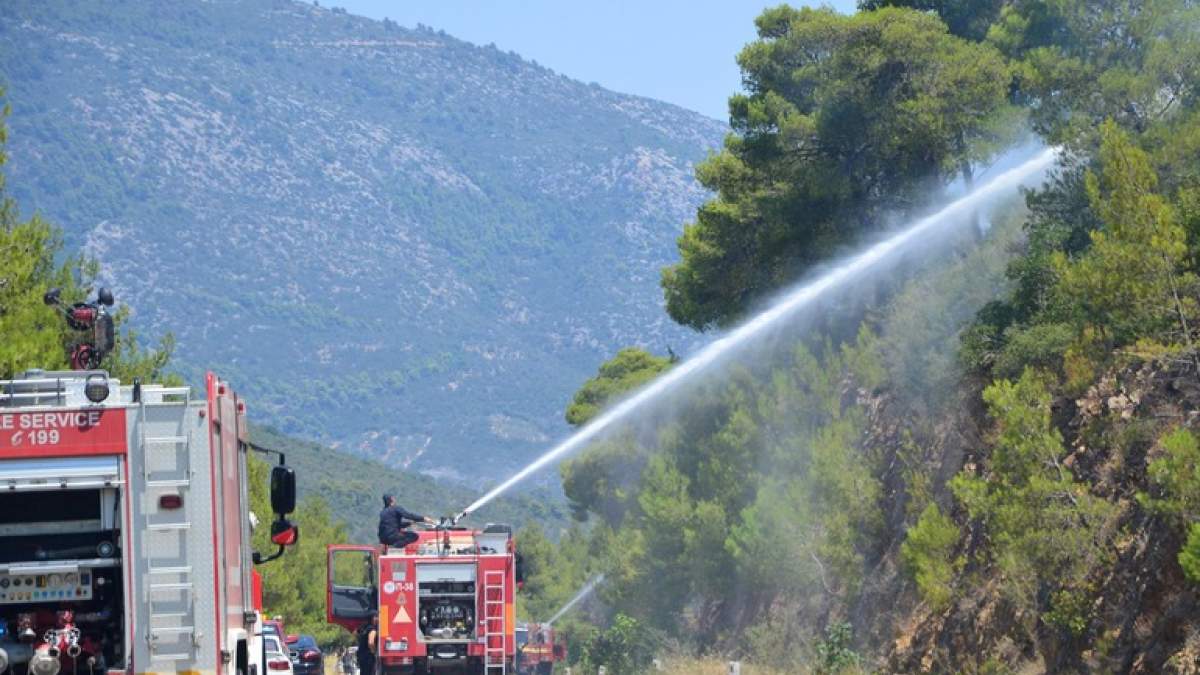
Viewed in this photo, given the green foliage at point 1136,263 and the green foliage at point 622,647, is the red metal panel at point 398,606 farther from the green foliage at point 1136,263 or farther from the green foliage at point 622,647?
the green foliage at point 622,647

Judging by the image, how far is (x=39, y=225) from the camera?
98.8ft

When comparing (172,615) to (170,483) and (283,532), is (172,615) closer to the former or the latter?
(170,483)

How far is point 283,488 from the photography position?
55.3 ft

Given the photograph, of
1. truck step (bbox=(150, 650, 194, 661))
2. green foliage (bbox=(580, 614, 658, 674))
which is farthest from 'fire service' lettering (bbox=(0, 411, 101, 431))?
green foliage (bbox=(580, 614, 658, 674))

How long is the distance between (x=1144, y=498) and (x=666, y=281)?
27.4 meters

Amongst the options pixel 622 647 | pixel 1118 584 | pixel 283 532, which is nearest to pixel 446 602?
pixel 283 532

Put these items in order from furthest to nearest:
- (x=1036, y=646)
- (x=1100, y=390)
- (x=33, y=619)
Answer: (x=1100, y=390) → (x=1036, y=646) → (x=33, y=619)

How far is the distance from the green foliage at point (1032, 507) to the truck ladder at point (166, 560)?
944 cm

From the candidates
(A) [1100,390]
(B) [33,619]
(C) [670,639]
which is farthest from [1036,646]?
(C) [670,639]

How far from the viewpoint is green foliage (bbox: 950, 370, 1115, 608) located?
66.2ft

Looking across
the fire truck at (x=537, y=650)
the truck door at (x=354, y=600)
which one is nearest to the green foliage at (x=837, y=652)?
the truck door at (x=354, y=600)

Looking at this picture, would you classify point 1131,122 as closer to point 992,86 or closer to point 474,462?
point 992,86

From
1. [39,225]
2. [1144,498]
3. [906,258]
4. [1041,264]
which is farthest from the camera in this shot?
[906,258]

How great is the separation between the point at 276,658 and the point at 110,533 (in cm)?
1280
